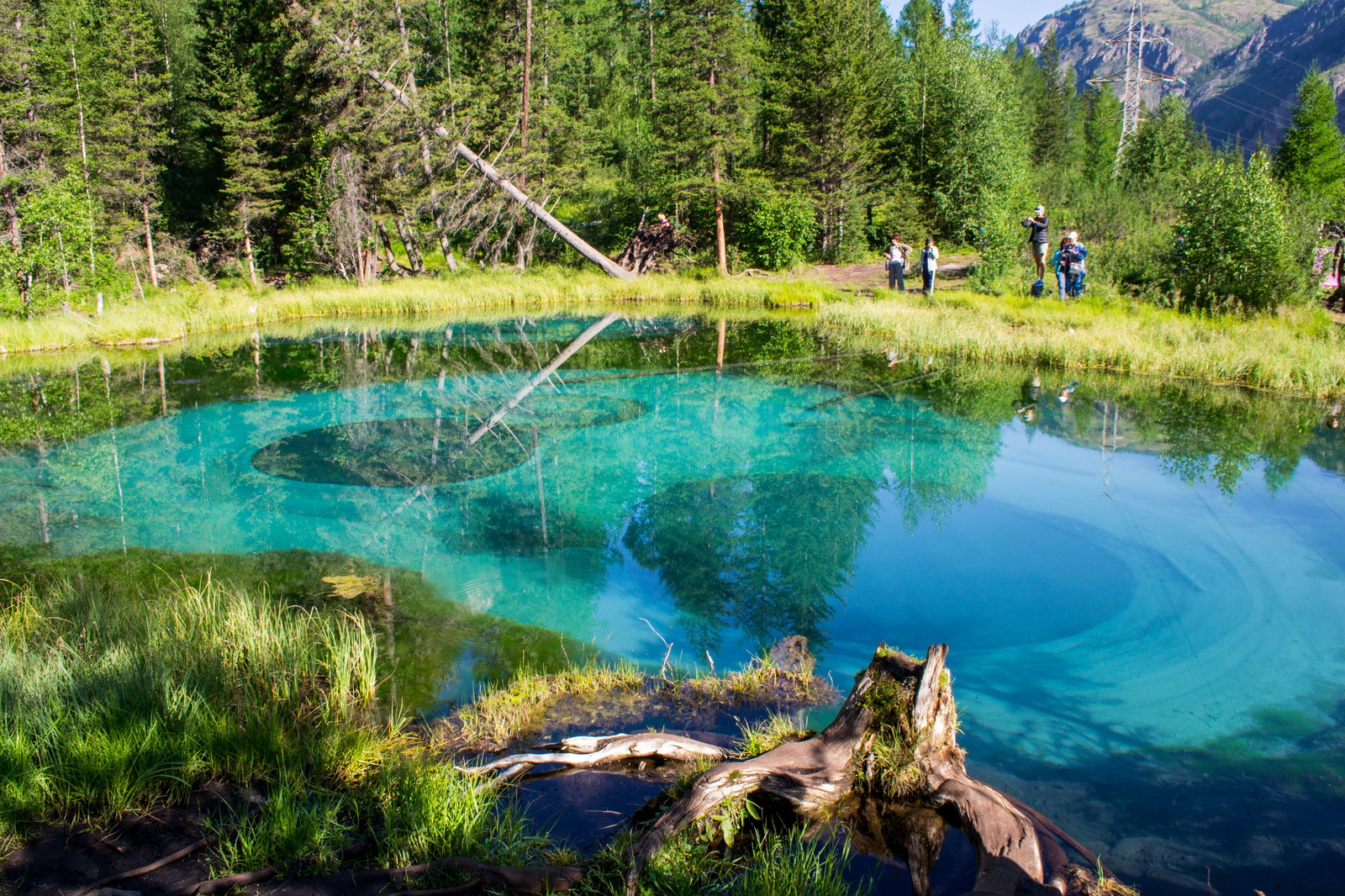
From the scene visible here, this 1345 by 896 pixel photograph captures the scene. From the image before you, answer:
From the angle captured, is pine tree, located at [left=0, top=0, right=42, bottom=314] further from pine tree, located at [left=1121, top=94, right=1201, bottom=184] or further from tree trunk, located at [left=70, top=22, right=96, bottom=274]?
pine tree, located at [left=1121, top=94, right=1201, bottom=184]

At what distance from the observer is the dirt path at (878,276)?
20.5 m

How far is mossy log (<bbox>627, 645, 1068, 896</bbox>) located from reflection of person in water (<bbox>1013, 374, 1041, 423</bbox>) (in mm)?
8014

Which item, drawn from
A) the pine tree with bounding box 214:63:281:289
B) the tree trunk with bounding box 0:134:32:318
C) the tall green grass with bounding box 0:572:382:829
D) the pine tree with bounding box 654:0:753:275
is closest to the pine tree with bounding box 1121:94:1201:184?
the pine tree with bounding box 654:0:753:275

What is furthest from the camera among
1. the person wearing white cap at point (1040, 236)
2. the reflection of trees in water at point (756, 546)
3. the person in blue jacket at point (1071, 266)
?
the person wearing white cap at point (1040, 236)

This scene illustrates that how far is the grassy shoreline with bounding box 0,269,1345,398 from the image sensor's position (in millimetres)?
12000

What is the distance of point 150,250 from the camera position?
2381cm

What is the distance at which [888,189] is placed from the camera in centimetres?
2730

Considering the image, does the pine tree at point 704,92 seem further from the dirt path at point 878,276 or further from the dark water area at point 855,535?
the dark water area at point 855,535

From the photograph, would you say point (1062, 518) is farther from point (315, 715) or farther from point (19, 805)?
point (19, 805)

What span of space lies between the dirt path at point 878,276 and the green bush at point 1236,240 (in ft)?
17.6

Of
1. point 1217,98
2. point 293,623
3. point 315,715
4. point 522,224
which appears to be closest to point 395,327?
point 522,224

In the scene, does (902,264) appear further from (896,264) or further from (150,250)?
(150,250)

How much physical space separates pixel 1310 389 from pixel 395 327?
667 inches

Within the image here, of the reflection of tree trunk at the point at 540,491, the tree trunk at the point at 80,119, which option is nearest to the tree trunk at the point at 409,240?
the tree trunk at the point at 80,119
